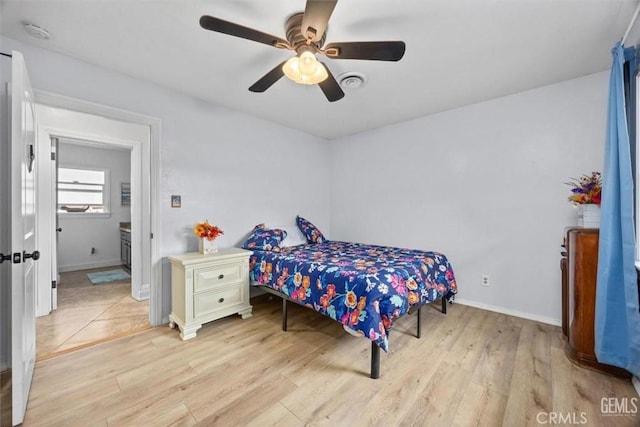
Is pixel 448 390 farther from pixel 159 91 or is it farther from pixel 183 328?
pixel 159 91

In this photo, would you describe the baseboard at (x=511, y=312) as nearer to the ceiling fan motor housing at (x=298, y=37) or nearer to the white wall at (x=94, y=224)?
the ceiling fan motor housing at (x=298, y=37)

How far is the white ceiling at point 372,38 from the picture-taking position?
1.59m

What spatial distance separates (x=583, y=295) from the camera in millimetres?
1881

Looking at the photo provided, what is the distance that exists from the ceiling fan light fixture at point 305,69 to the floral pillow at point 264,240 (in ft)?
6.32

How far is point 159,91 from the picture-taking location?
2.59m

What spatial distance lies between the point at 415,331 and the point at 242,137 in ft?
9.98

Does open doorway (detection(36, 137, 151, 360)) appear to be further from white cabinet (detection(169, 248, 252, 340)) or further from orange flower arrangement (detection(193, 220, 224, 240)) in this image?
orange flower arrangement (detection(193, 220, 224, 240))

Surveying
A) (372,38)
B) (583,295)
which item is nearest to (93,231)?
(372,38)

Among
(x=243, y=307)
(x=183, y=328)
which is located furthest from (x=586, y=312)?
(x=183, y=328)

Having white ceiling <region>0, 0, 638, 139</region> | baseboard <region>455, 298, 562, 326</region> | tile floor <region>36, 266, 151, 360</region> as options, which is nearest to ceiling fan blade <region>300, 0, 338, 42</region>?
white ceiling <region>0, 0, 638, 139</region>

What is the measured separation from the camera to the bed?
71.0 inches

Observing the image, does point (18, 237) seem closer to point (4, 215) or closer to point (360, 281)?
point (4, 215)

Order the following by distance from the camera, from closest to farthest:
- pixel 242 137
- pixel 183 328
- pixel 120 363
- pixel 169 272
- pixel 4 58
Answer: pixel 4 58 < pixel 120 363 < pixel 183 328 < pixel 169 272 < pixel 242 137

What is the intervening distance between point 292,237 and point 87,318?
95.0 inches
